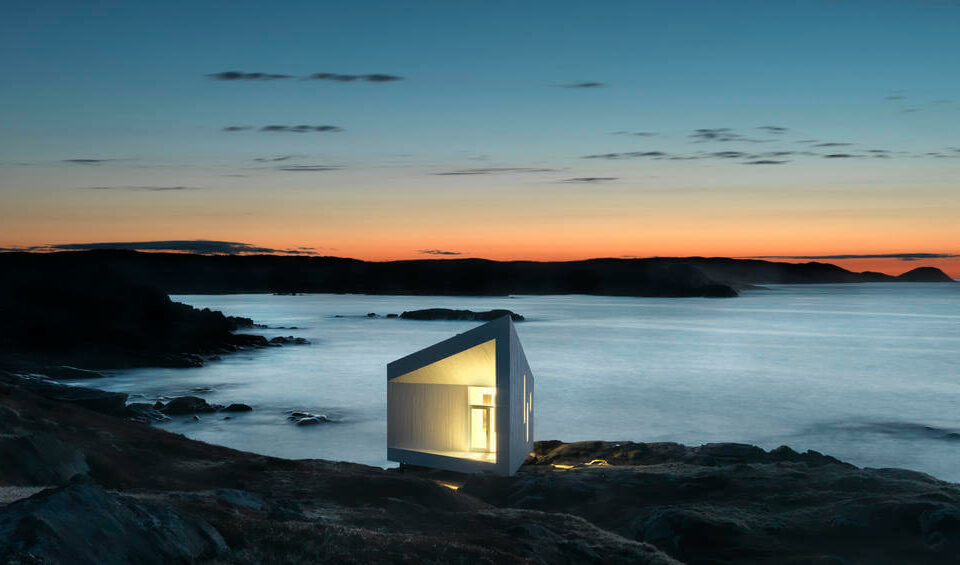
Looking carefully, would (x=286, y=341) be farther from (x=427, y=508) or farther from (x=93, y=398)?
(x=427, y=508)

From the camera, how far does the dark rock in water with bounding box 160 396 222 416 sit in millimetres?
38250

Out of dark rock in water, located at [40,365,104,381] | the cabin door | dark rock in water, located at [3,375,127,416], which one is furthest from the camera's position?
dark rock in water, located at [40,365,104,381]

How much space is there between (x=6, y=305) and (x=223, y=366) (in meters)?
22.1

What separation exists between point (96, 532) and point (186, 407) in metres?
32.1

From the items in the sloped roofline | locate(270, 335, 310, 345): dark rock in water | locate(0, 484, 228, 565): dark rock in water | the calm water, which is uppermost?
the sloped roofline

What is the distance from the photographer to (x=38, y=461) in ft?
57.9

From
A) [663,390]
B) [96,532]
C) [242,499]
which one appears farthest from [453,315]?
[96,532]

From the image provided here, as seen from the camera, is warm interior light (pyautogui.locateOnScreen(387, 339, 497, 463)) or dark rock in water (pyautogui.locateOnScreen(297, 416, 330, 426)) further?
dark rock in water (pyautogui.locateOnScreen(297, 416, 330, 426))

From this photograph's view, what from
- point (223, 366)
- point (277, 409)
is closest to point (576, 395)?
point (277, 409)

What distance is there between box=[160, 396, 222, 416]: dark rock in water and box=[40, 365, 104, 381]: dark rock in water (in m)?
16.9

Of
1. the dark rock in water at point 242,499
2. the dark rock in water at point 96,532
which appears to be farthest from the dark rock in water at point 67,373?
the dark rock in water at point 96,532

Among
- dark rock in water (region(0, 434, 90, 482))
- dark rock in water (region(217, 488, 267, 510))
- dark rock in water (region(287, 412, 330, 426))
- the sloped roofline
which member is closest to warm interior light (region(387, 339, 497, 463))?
the sloped roofline

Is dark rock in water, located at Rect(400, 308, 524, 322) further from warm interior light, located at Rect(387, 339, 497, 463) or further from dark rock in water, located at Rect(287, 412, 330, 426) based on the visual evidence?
warm interior light, located at Rect(387, 339, 497, 463)

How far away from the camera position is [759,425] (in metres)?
41.8
